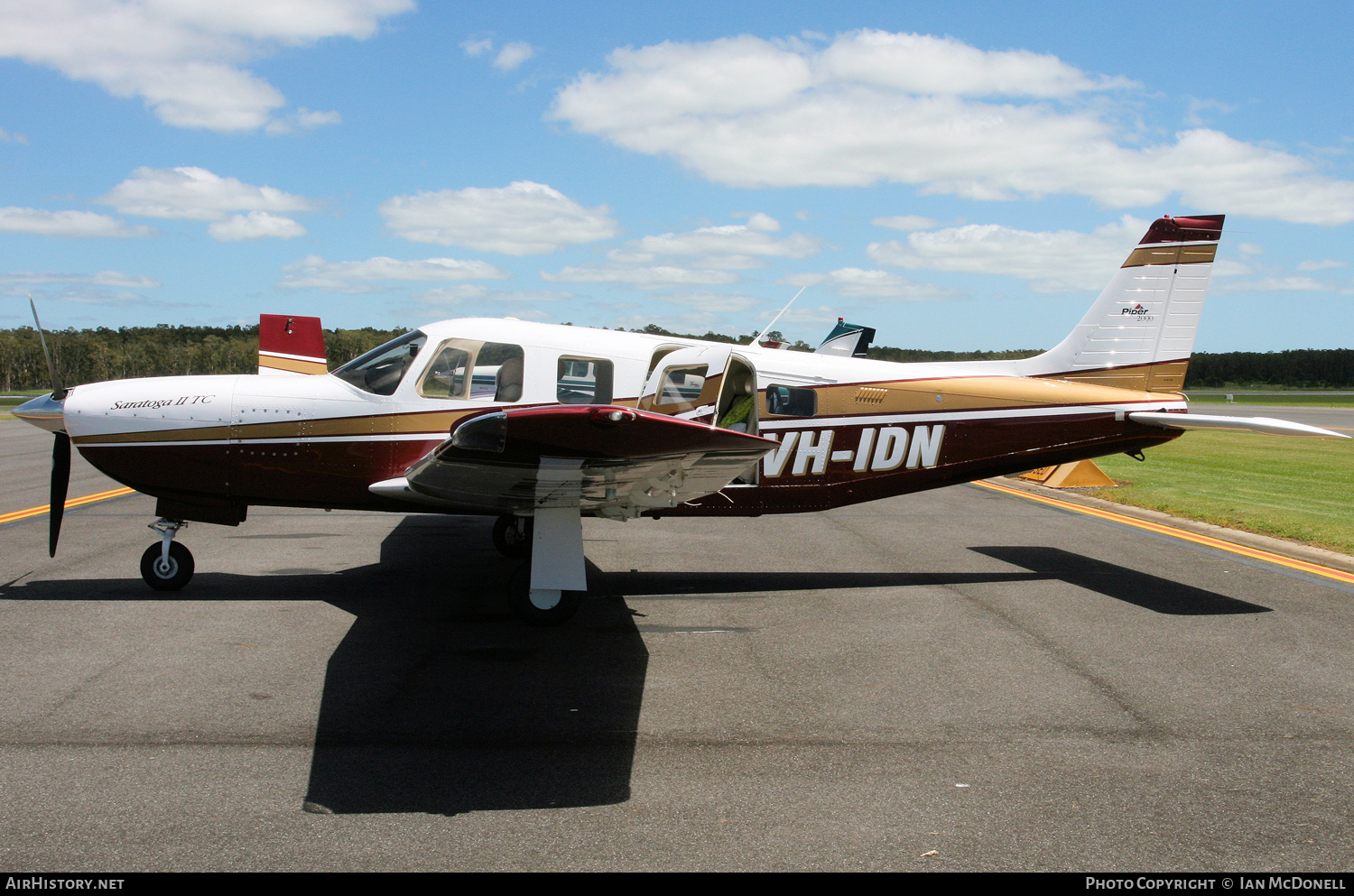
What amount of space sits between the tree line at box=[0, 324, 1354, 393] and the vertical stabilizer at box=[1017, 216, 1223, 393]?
49.3 meters

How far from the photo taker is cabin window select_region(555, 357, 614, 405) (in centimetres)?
734

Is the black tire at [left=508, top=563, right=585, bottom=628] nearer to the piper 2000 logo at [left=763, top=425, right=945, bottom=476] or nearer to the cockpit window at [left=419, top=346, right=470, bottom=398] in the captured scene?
the cockpit window at [left=419, top=346, right=470, bottom=398]

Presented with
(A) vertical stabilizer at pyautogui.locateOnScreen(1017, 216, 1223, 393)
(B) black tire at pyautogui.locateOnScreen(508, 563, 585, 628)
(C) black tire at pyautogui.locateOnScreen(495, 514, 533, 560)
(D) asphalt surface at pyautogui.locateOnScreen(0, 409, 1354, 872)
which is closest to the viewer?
(D) asphalt surface at pyautogui.locateOnScreen(0, 409, 1354, 872)

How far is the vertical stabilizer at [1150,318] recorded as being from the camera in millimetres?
8898

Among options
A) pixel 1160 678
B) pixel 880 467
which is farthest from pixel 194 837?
pixel 880 467

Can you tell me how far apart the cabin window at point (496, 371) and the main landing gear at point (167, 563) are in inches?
109

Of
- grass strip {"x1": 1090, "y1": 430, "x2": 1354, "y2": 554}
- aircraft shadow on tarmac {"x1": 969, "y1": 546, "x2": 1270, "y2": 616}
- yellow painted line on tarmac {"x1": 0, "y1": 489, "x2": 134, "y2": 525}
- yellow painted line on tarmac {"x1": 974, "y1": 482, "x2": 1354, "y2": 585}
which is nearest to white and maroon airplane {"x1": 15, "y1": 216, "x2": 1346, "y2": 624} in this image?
aircraft shadow on tarmac {"x1": 969, "y1": 546, "x2": 1270, "y2": 616}

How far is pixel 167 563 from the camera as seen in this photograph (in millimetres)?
7504

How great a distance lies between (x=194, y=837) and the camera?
3533mm

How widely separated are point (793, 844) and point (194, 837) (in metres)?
2.42

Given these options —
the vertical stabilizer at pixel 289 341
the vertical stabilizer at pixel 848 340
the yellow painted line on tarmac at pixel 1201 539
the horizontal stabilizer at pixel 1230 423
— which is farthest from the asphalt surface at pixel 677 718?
the vertical stabilizer at pixel 848 340

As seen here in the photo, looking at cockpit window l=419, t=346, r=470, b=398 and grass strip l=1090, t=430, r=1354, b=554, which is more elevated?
cockpit window l=419, t=346, r=470, b=398

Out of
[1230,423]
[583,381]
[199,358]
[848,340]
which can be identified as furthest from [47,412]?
[199,358]

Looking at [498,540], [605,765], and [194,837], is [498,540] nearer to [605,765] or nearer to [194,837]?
[605,765]
